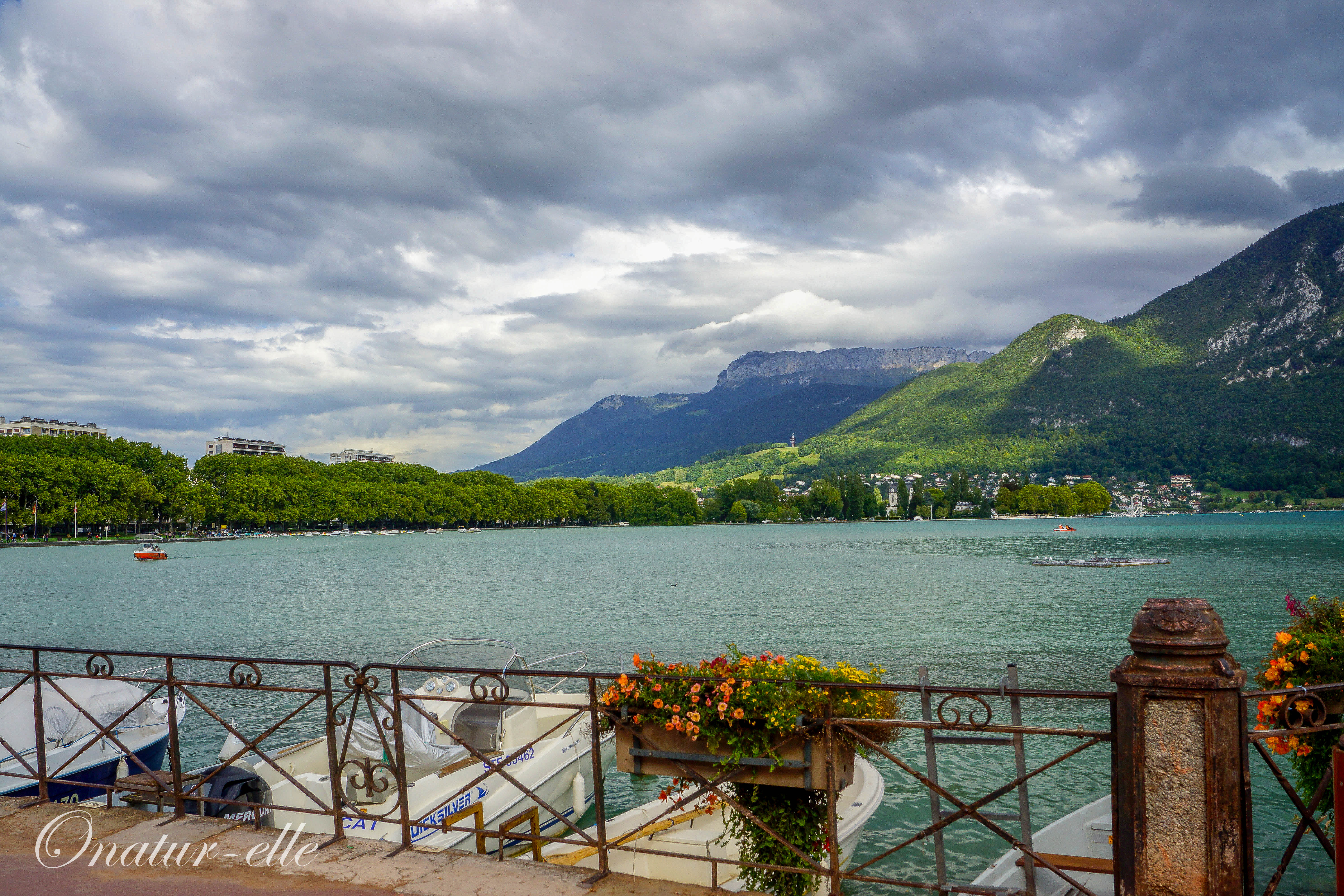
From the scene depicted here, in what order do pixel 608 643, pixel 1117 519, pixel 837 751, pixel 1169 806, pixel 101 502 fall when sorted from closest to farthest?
pixel 1169 806 < pixel 837 751 < pixel 608 643 < pixel 101 502 < pixel 1117 519

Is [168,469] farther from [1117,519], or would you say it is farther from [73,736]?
[1117,519]

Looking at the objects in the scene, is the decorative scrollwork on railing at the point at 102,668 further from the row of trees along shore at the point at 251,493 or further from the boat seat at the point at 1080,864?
the row of trees along shore at the point at 251,493

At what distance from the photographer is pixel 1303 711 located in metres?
4.74

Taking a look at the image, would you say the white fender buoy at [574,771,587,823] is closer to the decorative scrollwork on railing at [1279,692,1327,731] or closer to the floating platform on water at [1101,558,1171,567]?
the decorative scrollwork on railing at [1279,692,1327,731]

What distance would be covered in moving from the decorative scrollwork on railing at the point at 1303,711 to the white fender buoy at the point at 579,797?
28.2 ft

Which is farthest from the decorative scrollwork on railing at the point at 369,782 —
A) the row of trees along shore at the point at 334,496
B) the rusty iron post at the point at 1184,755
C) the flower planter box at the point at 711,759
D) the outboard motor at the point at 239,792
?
the row of trees along shore at the point at 334,496

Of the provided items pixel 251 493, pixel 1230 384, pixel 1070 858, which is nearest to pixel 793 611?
pixel 1070 858

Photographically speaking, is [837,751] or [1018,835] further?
[1018,835]

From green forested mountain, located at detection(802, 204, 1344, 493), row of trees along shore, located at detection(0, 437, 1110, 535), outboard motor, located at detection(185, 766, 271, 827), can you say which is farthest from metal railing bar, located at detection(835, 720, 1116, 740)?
green forested mountain, located at detection(802, 204, 1344, 493)

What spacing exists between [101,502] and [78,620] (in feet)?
310

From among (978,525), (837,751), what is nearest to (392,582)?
(837,751)

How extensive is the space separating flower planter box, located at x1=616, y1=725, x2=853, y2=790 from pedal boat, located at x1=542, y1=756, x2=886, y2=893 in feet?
10.8

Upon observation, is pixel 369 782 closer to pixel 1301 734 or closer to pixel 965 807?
pixel 965 807

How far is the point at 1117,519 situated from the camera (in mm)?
182000
